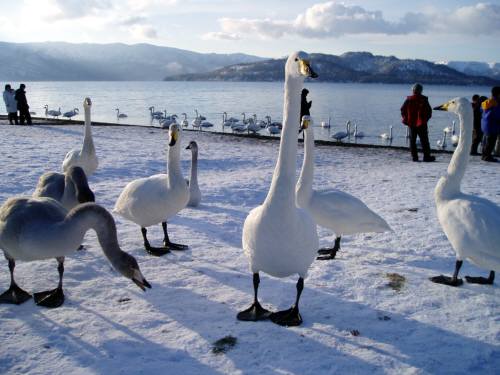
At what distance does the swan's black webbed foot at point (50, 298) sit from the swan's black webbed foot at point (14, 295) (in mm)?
110

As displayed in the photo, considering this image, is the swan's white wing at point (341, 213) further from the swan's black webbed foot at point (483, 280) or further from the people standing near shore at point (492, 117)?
Result: the people standing near shore at point (492, 117)

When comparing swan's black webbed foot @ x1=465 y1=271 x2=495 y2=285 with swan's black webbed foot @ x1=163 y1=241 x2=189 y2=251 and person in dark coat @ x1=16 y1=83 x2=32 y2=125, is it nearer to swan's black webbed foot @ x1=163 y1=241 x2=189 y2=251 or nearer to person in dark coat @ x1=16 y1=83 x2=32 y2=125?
swan's black webbed foot @ x1=163 y1=241 x2=189 y2=251

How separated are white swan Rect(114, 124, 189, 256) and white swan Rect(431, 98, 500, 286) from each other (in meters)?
3.34

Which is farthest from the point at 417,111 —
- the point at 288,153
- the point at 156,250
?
the point at 288,153

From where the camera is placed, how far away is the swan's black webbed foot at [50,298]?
3.99 meters

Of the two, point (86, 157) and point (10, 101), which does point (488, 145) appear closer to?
point (86, 157)

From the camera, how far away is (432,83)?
180 meters

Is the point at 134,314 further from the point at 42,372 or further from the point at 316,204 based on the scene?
the point at 316,204

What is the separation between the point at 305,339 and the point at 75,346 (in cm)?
199

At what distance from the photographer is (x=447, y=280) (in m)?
4.62

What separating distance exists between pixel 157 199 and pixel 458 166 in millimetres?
3808

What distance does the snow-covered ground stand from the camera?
126 inches

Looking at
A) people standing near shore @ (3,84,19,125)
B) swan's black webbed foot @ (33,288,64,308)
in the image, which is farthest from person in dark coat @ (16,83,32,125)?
swan's black webbed foot @ (33,288,64,308)

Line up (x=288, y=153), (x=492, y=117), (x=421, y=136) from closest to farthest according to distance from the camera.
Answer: (x=288, y=153) < (x=492, y=117) < (x=421, y=136)
